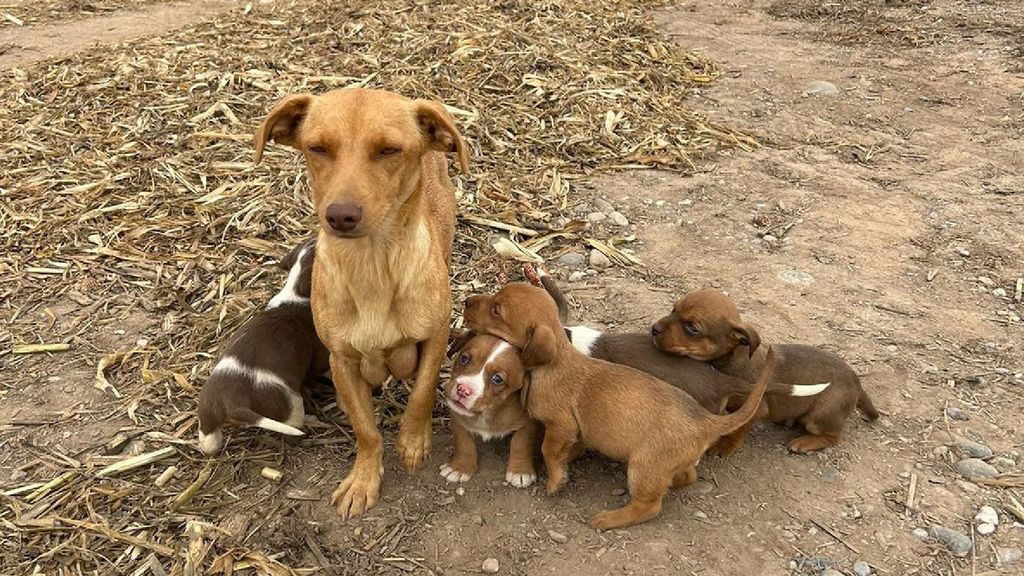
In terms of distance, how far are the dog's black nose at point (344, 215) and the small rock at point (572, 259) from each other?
9.89ft

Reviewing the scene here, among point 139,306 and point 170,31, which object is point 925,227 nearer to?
point 139,306

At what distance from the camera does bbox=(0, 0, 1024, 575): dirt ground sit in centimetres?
368

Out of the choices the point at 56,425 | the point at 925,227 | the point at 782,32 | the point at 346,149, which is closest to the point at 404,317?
the point at 346,149

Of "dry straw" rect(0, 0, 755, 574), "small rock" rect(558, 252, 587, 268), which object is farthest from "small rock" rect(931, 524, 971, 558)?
"small rock" rect(558, 252, 587, 268)

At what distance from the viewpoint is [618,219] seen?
650 centimetres

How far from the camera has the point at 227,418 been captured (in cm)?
401

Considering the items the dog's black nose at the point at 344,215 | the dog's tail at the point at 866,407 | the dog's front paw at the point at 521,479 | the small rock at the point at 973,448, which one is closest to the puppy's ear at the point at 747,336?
the dog's tail at the point at 866,407

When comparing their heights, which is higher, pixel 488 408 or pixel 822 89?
pixel 822 89

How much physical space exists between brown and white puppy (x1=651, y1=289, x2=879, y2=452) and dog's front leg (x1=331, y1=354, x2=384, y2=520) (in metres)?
1.65

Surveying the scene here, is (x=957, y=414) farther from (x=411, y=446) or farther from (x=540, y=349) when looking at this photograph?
(x=411, y=446)

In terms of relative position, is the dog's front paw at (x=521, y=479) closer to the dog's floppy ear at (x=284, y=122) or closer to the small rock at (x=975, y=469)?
the dog's floppy ear at (x=284, y=122)

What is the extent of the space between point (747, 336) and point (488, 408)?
1.46m

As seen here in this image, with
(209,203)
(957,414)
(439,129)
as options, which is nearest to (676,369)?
(957,414)

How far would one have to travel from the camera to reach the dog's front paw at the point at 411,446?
4.16m
